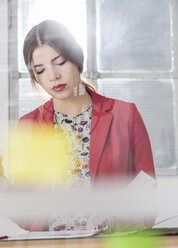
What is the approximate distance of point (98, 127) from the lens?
0.89 metres

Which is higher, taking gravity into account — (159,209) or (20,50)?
(20,50)

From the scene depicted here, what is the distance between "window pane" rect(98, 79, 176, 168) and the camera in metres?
0.91

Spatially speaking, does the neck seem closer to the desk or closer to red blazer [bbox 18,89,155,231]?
red blazer [bbox 18,89,155,231]

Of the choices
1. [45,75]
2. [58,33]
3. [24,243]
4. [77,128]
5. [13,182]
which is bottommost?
[24,243]

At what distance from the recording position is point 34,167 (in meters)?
0.86

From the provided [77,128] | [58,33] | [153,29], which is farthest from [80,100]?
[153,29]

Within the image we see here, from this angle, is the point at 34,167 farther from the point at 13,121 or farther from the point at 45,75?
the point at 45,75

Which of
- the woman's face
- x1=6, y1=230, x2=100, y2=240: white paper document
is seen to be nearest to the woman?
the woman's face

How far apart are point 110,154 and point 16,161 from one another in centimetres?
25

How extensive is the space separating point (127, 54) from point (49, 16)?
9.3 inches

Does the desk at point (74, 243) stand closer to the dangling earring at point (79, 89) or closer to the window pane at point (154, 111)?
the window pane at point (154, 111)

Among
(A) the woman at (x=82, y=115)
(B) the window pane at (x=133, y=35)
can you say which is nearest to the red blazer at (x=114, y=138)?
(A) the woman at (x=82, y=115)

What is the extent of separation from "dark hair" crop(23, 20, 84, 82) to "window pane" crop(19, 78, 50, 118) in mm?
25

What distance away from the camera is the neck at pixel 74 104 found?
35.4 inches
